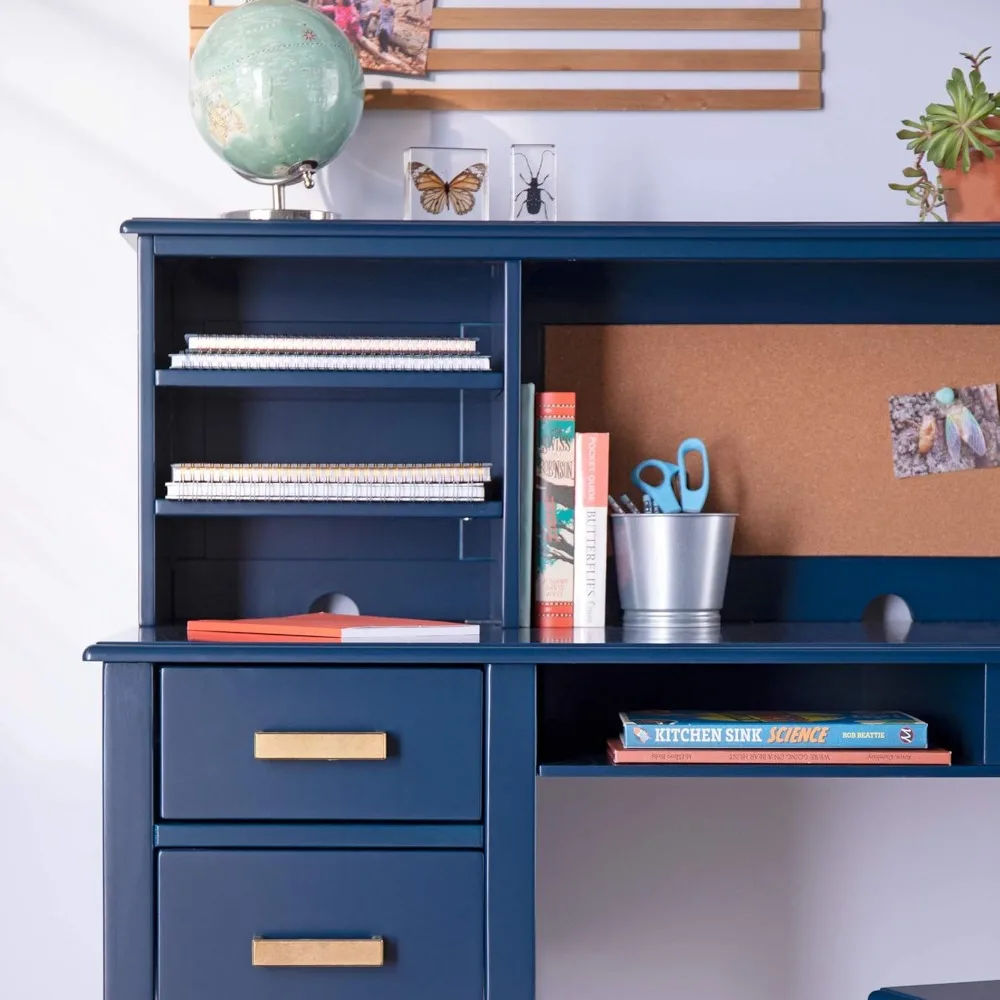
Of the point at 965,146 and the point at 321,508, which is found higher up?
the point at 965,146

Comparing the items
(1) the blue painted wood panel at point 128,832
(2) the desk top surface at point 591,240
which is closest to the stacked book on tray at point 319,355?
(2) the desk top surface at point 591,240

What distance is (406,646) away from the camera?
61.5 inches

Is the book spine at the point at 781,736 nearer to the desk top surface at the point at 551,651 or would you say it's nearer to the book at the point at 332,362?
the desk top surface at the point at 551,651

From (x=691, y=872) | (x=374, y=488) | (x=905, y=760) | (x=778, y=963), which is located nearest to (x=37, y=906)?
(x=374, y=488)

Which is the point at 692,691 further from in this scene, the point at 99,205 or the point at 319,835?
the point at 99,205

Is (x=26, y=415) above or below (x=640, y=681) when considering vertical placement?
above

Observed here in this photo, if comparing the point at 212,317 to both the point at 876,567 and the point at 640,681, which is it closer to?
the point at 640,681

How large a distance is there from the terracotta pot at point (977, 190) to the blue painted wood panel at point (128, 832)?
1.30 meters

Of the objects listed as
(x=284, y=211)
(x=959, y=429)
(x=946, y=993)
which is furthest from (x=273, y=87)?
(x=946, y=993)

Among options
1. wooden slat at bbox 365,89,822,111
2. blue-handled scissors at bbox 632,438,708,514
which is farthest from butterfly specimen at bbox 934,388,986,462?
wooden slat at bbox 365,89,822,111

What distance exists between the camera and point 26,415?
2.02 meters

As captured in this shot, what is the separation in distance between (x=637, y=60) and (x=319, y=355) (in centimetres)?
74

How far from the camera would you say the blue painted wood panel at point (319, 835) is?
154 centimetres

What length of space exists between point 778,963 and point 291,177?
150cm
